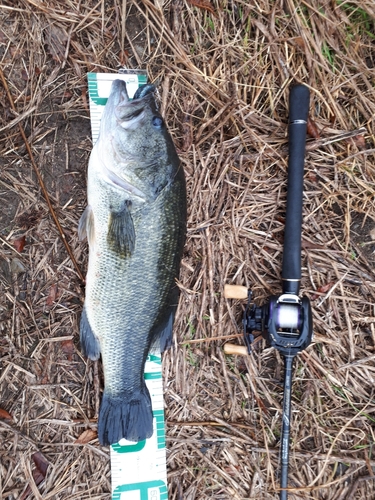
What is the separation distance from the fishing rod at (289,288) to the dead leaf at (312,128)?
0.41ft

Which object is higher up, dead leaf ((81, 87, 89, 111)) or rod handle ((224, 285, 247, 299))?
dead leaf ((81, 87, 89, 111))

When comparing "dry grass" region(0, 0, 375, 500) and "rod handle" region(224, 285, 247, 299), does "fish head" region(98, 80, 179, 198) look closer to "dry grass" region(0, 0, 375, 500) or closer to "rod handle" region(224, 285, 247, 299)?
"dry grass" region(0, 0, 375, 500)

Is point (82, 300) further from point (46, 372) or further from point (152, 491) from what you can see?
point (152, 491)

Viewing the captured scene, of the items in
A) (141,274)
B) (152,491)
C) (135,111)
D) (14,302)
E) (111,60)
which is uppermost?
(111,60)

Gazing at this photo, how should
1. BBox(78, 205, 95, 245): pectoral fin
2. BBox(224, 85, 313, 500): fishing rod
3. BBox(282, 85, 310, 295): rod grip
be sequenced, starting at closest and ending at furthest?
BBox(78, 205, 95, 245): pectoral fin, BBox(224, 85, 313, 500): fishing rod, BBox(282, 85, 310, 295): rod grip

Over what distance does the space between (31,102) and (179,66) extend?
1.07 metres

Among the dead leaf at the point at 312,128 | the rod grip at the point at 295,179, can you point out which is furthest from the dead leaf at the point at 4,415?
the dead leaf at the point at 312,128

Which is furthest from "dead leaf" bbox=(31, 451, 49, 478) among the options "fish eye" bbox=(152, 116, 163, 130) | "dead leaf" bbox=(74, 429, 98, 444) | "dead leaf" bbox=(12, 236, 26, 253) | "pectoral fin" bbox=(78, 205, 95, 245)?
"fish eye" bbox=(152, 116, 163, 130)

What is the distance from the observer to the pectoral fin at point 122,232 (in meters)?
2.44

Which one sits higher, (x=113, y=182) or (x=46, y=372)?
(x=113, y=182)

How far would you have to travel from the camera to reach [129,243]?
2.46m

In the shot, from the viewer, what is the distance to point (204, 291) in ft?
9.80

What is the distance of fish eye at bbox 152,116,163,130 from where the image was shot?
250 centimetres

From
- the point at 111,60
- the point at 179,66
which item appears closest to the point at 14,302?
the point at 111,60
